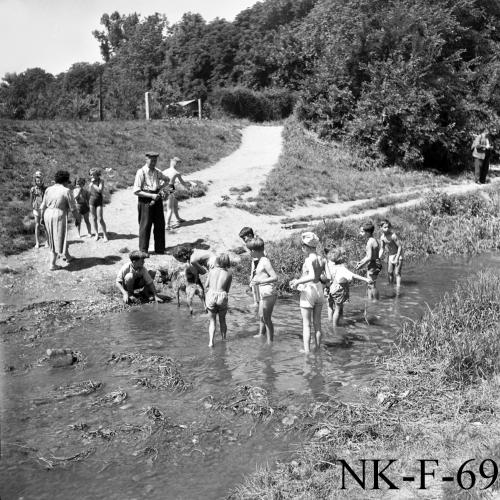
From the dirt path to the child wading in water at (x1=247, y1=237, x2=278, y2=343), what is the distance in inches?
162

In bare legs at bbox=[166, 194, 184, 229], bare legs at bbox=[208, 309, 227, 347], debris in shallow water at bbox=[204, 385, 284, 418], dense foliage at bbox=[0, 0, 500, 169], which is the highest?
dense foliage at bbox=[0, 0, 500, 169]

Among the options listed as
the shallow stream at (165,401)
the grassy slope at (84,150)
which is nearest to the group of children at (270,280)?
the shallow stream at (165,401)

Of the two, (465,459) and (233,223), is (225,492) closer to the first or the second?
(465,459)

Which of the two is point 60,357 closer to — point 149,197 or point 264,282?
point 264,282

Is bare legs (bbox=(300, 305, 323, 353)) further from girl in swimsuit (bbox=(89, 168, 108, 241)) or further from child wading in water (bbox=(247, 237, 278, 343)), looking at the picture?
girl in swimsuit (bbox=(89, 168, 108, 241))

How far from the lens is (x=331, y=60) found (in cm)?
3003

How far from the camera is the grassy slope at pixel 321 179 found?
19438 millimetres

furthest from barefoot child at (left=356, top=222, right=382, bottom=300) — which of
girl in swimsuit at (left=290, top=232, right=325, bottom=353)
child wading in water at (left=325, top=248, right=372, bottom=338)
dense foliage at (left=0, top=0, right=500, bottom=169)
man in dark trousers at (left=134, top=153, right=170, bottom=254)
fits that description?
dense foliage at (left=0, top=0, right=500, bottom=169)

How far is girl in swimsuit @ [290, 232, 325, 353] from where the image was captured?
8.42 meters

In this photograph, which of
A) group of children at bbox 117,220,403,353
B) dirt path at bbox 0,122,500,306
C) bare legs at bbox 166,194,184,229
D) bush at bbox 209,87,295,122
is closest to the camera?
group of children at bbox 117,220,403,353

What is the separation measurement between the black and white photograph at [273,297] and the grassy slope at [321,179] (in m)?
0.15

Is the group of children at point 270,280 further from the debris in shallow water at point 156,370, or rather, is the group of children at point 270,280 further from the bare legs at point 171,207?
the bare legs at point 171,207

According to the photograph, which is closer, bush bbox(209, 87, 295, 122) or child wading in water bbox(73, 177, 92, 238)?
child wading in water bbox(73, 177, 92, 238)

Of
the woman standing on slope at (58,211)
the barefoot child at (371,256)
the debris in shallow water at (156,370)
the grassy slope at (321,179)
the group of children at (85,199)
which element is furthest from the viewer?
the grassy slope at (321,179)
